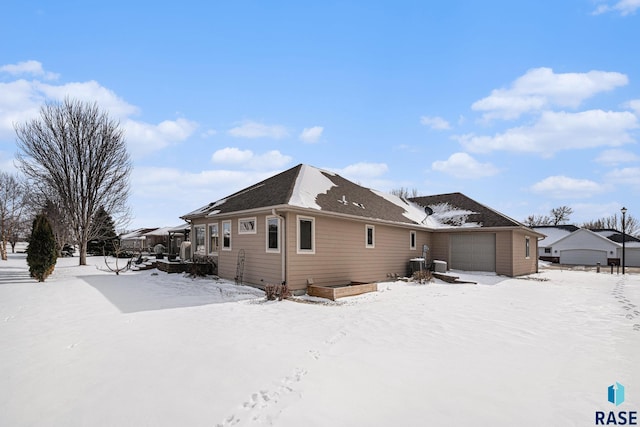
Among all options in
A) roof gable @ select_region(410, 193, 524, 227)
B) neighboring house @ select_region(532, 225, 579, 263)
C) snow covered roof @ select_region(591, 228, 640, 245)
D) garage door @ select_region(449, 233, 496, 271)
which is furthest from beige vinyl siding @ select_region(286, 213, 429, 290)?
snow covered roof @ select_region(591, 228, 640, 245)

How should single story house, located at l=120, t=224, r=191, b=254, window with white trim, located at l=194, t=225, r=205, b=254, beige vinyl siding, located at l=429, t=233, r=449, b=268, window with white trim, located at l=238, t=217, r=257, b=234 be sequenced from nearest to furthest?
window with white trim, located at l=238, t=217, r=257, b=234, window with white trim, located at l=194, t=225, r=205, b=254, beige vinyl siding, located at l=429, t=233, r=449, b=268, single story house, located at l=120, t=224, r=191, b=254

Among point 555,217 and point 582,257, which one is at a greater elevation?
point 555,217

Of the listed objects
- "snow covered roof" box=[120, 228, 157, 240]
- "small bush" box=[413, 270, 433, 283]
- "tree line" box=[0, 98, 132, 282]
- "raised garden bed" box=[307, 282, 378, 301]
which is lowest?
"small bush" box=[413, 270, 433, 283]

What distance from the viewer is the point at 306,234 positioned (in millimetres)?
11414

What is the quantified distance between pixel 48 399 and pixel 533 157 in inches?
786

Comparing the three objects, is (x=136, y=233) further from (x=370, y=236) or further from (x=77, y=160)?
(x=370, y=236)

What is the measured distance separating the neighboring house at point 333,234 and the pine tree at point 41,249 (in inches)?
203

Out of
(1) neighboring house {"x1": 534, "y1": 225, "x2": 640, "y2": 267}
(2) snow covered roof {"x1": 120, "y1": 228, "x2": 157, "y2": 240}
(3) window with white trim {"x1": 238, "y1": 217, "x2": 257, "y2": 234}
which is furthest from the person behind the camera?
(2) snow covered roof {"x1": 120, "y1": 228, "x2": 157, "y2": 240}

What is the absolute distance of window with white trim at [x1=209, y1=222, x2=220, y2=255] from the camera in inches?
575

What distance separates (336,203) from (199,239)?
7.37 metres

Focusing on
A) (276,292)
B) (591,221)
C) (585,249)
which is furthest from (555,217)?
(276,292)

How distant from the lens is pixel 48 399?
364cm

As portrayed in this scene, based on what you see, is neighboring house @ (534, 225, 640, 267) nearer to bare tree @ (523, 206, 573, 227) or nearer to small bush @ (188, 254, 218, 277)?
bare tree @ (523, 206, 573, 227)

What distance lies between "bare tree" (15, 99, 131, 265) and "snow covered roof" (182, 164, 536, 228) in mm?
10947
